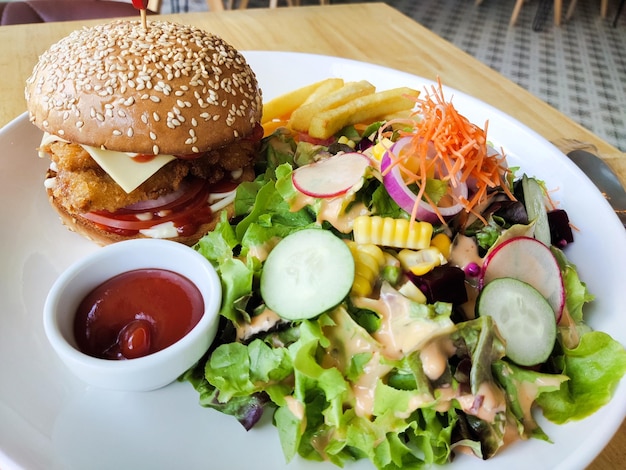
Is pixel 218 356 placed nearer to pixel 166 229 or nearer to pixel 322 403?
pixel 322 403

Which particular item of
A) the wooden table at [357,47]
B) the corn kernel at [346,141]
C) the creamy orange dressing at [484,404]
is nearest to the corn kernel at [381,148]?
the corn kernel at [346,141]

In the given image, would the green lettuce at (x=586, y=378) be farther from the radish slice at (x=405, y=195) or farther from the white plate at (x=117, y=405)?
the radish slice at (x=405, y=195)

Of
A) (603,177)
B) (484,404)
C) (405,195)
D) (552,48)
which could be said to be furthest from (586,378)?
(552,48)

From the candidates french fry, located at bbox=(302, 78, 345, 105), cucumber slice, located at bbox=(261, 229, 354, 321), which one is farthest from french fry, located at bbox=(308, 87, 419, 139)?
cucumber slice, located at bbox=(261, 229, 354, 321)

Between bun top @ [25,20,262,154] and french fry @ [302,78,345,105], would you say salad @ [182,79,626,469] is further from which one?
french fry @ [302,78,345,105]

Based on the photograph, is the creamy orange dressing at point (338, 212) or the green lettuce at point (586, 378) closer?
the green lettuce at point (586, 378)

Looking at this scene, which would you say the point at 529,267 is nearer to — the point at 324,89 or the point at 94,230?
the point at 324,89

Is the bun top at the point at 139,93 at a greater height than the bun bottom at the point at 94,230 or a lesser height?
greater

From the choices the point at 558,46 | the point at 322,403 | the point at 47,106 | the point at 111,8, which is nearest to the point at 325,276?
the point at 322,403
